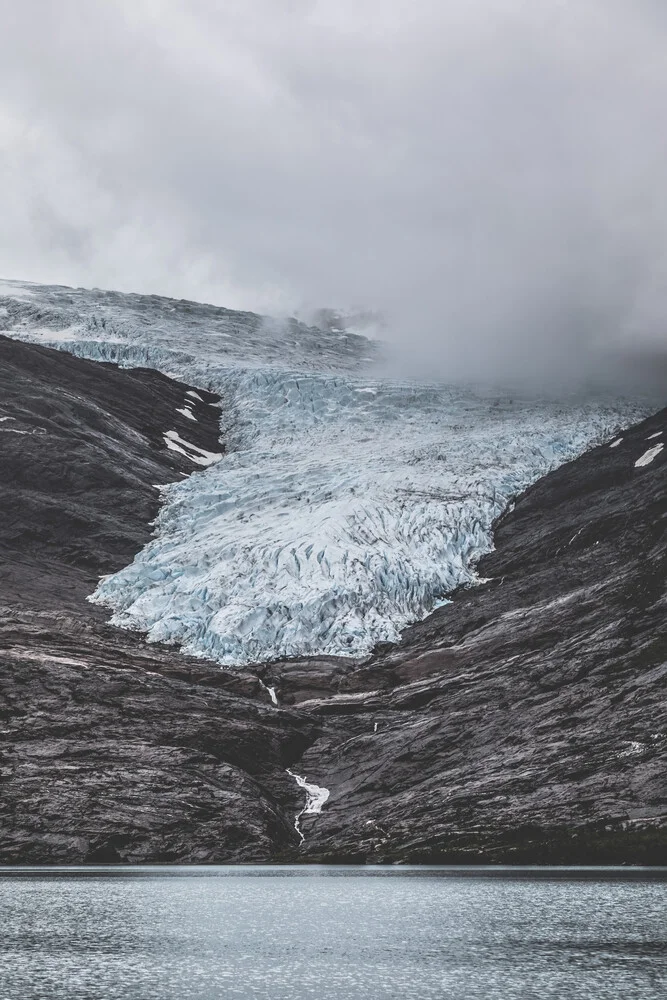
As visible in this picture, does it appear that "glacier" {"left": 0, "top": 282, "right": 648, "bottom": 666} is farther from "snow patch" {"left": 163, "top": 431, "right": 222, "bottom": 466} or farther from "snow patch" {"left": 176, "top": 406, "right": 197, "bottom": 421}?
"snow patch" {"left": 176, "top": 406, "right": 197, "bottom": 421}

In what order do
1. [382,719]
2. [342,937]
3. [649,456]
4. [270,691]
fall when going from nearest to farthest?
[342,937]
[382,719]
[270,691]
[649,456]

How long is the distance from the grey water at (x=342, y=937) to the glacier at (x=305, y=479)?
3319 cm

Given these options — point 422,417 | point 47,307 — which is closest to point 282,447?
point 422,417

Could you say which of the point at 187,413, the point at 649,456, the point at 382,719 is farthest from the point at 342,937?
the point at 187,413

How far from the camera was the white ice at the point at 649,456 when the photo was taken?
345 feet

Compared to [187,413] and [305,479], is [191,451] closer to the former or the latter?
[187,413]

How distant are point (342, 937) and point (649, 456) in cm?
8033

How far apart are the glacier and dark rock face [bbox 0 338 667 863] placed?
290 centimetres

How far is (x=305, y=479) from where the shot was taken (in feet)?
357

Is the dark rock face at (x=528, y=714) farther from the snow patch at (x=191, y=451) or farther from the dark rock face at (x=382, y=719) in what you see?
the snow patch at (x=191, y=451)

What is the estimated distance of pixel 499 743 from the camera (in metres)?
71.2

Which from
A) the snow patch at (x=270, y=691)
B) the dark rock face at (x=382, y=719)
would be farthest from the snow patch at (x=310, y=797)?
the snow patch at (x=270, y=691)

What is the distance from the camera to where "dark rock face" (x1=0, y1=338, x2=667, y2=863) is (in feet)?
210

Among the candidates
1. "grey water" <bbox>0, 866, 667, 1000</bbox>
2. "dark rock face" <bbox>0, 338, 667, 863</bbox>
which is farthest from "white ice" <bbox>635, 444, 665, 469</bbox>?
"grey water" <bbox>0, 866, 667, 1000</bbox>
